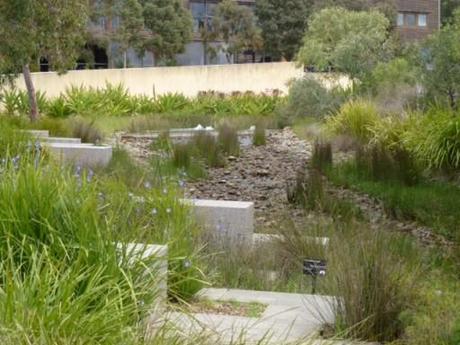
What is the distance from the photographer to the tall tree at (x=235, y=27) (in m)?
50.3

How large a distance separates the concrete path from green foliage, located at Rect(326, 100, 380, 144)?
1280cm

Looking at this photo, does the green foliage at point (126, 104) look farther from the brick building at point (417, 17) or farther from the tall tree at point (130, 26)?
the brick building at point (417, 17)

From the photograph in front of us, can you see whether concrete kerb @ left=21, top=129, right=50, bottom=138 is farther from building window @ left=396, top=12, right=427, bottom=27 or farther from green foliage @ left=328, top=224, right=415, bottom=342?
building window @ left=396, top=12, right=427, bottom=27

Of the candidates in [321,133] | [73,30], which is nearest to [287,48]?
[321,133]

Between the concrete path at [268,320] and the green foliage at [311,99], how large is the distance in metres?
18.0

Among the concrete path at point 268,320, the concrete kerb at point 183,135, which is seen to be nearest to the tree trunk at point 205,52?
the concrete kerb at point 183,135

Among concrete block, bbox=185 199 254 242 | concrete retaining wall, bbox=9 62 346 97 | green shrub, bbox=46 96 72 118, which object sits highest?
concrete retaining wall, bbox=9 62 346 97

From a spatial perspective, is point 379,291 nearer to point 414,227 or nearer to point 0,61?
point 414,227

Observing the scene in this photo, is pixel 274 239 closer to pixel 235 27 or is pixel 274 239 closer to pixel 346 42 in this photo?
pixel 346 42

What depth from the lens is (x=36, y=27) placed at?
15242 mm

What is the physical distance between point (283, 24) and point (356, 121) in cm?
3398

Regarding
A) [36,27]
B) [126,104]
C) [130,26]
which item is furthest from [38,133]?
[130,26]

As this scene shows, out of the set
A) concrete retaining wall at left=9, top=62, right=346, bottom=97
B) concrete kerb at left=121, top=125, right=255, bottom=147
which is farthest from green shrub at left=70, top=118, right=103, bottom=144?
concrete retaining wall at left=9, top=62, right=346, bottom=97

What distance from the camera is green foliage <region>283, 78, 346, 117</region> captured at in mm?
24297
